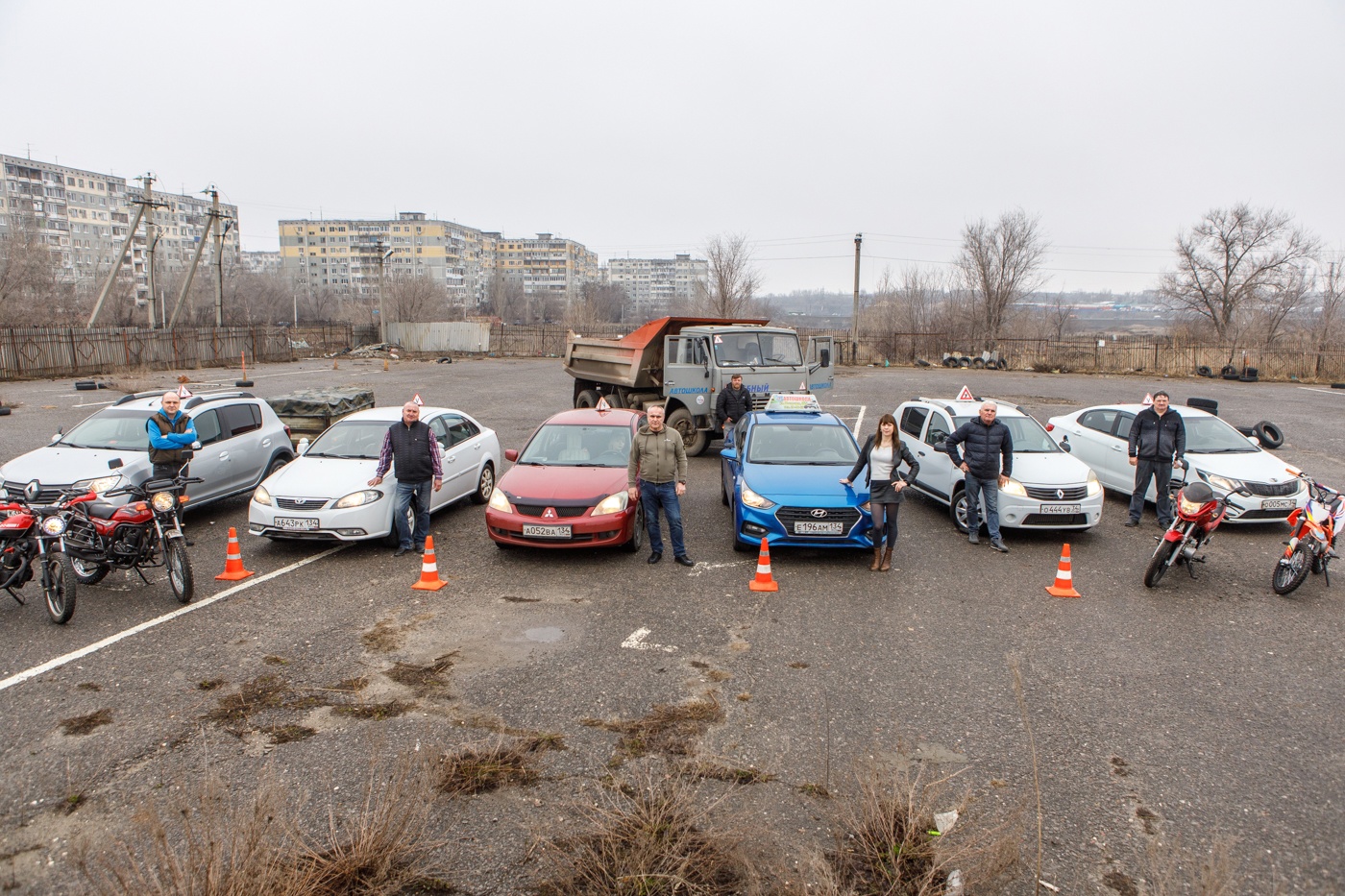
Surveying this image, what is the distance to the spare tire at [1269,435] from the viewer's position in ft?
47.0

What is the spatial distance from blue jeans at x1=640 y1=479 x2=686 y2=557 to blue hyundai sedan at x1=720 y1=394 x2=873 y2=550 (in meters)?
0.67

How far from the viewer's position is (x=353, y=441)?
1005 cm

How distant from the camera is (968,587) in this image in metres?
8.08

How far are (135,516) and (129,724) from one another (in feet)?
9.97

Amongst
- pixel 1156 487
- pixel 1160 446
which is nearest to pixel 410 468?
pixel 1160 446

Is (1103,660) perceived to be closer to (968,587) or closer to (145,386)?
(968,587)

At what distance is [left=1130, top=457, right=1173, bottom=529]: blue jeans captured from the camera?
33.9 ft

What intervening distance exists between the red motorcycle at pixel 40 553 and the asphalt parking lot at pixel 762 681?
0.28 metres

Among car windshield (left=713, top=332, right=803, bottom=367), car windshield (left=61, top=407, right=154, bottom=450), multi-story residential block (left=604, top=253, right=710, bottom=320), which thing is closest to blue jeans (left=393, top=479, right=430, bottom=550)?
car windshield (left=61, top=407, right=154, bottom=450)

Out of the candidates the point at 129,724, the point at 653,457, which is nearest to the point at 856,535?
the point at 653,457

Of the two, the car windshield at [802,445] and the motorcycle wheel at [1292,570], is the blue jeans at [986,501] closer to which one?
the car windshield at [802,445]

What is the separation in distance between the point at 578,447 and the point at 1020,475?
5.41 m

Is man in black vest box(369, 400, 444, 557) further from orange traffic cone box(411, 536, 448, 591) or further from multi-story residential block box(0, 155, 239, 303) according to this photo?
multi-story residential block box(0, 155, 239, 303)

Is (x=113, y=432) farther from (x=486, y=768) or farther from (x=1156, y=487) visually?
(x=1156, y=487)
